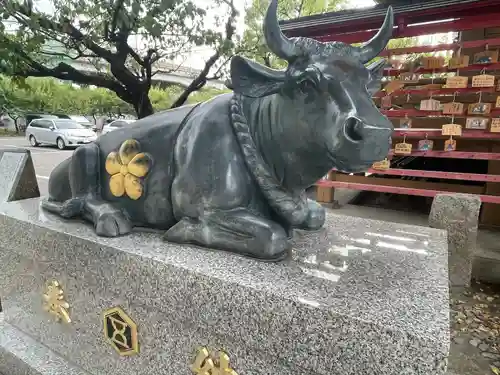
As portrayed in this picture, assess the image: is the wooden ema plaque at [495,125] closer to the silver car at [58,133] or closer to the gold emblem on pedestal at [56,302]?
the gold emblem on pedestal at [56,302]

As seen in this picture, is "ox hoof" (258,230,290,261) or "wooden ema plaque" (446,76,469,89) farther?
"wooden ema plaque" (446,76,469,89)

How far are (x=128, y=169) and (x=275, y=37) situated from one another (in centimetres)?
101

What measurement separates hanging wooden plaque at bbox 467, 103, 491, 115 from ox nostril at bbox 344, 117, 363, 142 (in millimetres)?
4375

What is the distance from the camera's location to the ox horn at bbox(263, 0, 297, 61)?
3.98 ft

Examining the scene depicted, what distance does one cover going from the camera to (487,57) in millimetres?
4477

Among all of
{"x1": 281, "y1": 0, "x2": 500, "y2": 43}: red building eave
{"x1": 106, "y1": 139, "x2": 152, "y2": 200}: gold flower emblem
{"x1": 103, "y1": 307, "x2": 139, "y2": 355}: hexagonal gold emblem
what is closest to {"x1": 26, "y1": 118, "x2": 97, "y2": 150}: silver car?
{"x1": 281, "y1": 0, "x2": 500, "y2": 43}: red building eave

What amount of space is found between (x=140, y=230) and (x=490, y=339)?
287 cm

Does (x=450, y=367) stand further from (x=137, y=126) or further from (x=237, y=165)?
(x=137, y=126)

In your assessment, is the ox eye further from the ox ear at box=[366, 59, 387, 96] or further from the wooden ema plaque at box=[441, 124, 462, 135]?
the wooden ema plaque at box=[441, 124, 462, 135]

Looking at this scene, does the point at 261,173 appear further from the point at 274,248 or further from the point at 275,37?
the point at 275,37

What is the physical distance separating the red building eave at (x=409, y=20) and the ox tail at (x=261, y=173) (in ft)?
12.1

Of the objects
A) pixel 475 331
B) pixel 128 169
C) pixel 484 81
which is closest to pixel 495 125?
pixel 484 81

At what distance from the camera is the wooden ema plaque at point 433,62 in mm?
4777

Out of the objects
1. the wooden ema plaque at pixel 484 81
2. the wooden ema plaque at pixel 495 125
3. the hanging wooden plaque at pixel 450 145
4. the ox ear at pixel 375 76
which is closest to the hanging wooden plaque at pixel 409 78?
the wooden ema plaque at pixel 484 81
